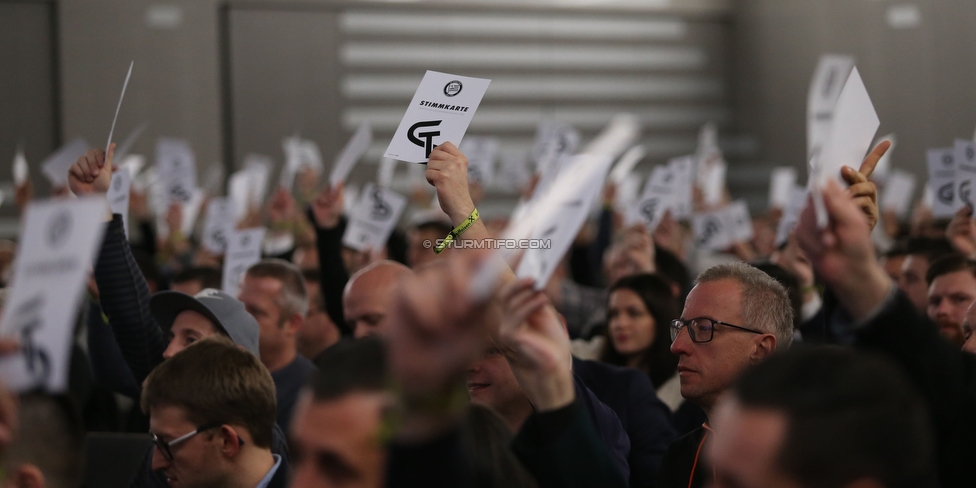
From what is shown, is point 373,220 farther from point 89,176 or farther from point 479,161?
point 479,161

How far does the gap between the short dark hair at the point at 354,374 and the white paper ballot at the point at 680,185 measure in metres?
5.60

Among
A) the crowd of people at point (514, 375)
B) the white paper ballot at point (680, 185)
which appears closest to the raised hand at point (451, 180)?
the crowd of people at point (514, 375)

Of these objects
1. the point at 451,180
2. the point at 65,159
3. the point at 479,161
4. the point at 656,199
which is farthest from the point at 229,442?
the point at 479,161

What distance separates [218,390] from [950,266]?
296cm

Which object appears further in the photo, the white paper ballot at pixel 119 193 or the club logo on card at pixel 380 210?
the club logo on card at pixel 380 210

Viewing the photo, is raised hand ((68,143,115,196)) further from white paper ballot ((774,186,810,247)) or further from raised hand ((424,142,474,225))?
white paper ballot ((774,186,810,247))

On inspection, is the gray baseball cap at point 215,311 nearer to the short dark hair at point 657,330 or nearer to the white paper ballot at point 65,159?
the white paper ballot at point 65,159

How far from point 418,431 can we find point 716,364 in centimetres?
162

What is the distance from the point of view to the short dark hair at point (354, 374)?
1607 millimetres

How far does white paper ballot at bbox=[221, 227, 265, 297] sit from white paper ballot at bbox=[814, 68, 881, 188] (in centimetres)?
334

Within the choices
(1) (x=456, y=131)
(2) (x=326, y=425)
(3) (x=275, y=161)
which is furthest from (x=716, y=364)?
(3) (x=275, y=161)

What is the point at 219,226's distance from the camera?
706 centimetres

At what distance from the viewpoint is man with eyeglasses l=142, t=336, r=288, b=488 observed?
2465 mm

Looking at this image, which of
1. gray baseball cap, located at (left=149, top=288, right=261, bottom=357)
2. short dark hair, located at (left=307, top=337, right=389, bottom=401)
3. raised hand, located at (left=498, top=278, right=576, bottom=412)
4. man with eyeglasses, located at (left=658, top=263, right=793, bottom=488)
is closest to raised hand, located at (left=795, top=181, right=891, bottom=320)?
raised hand, located at (left=498, top=278, right=576, bottom=412)
